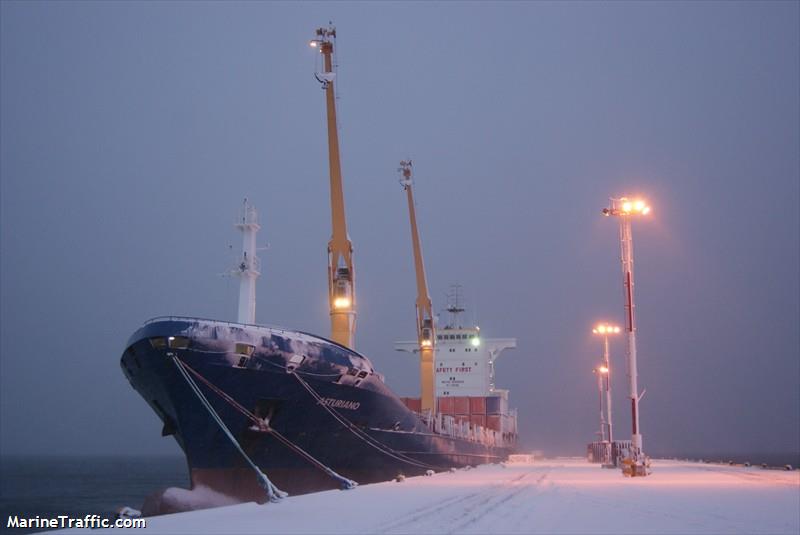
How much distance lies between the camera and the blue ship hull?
16.1m

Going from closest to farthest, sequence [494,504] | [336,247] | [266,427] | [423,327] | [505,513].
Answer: [505,513]
[494,504]
[266,427]
[336,247]
[423,327]

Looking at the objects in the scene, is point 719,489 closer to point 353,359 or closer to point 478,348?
point 353,359

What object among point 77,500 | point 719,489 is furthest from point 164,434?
point 77,500

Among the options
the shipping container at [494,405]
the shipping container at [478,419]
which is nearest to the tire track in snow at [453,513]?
the shipping container at [478,419]

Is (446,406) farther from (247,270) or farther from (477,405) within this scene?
(247,270)

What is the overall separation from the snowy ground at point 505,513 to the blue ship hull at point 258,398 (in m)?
3.33

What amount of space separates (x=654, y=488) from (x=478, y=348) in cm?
3601

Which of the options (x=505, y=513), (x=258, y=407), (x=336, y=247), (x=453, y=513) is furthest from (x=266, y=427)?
(x=336, y=247)

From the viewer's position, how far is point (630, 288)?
24.0m

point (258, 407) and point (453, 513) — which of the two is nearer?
point (453, 513)

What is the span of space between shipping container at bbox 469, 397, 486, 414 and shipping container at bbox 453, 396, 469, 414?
256mm

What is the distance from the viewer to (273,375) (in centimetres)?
1719

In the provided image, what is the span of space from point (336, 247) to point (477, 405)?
22677 millimetres

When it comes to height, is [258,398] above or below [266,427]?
above
